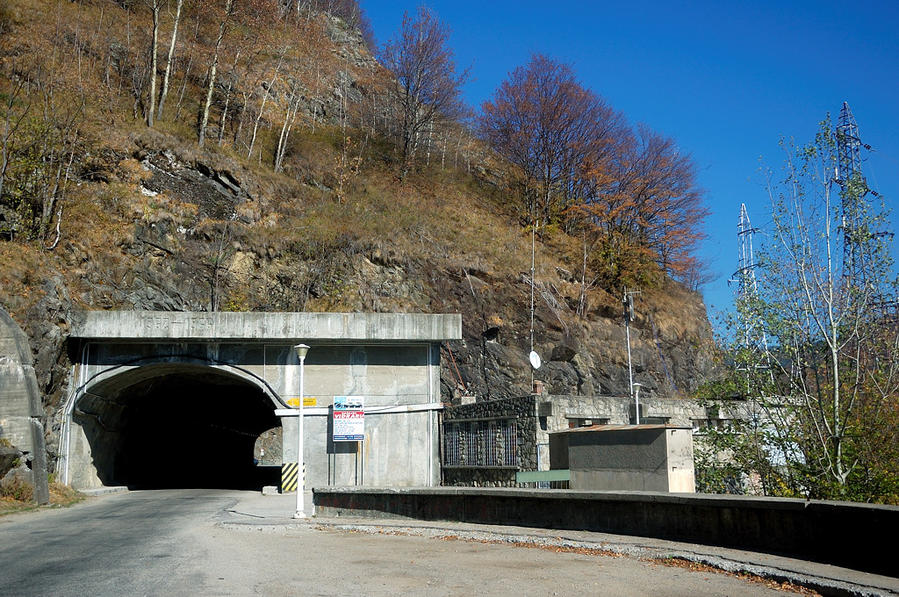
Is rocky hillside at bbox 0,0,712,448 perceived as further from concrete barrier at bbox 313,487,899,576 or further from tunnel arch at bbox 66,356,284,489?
concrete barrier at bbox 313,487,899,576

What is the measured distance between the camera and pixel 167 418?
3525 cm

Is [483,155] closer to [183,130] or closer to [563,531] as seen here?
[183,130]

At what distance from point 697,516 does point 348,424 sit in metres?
16.0

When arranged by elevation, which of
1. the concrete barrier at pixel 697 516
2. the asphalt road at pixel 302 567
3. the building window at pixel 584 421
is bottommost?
the asphalt road at pixel 302 567

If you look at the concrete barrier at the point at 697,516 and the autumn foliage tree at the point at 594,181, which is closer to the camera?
the concrete barrier at the point at 697,516

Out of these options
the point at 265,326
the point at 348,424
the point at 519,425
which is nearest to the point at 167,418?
the point at 265,326

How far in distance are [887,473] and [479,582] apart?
7120 millimetres

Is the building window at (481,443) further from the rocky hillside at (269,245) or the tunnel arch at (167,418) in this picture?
the tunnel arch at (167,418)

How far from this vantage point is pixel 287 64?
4856 centimetres

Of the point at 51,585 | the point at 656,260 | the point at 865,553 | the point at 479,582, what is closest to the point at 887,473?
the point at 865,553

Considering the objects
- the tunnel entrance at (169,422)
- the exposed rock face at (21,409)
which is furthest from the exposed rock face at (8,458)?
the tunnel entrance at (169,422)

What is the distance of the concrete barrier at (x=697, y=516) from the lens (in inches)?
294

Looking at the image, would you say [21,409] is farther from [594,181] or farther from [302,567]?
[594,181]

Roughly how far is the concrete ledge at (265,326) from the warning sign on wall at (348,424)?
2.38 metres
